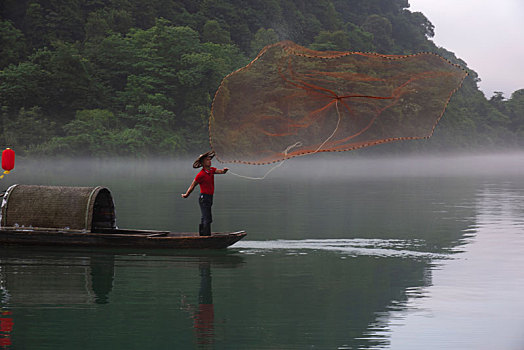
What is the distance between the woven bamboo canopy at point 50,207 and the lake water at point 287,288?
0.73 metres

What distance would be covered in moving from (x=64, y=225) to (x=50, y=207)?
57 centimetres

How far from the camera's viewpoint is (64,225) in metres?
19.5

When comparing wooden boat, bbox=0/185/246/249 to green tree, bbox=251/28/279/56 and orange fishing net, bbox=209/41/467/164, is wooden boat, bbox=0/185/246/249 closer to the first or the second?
orange fishing net, bbox=209/41/467/164

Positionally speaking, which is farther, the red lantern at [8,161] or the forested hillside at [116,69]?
the forested hillside at [116,69]

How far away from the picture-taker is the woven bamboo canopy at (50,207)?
63.8 ft

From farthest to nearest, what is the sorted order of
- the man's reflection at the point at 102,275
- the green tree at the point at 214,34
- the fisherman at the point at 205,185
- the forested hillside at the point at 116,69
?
the green tree at the point at 214,34
the forested hillside at the point at 116,69
the fisherman at the point at 205,185
the man's reflection at the point at 102,275

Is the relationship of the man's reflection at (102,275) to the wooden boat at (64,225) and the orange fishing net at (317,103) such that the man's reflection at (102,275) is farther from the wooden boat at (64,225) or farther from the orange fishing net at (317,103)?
the orange fishing net at (317,103)

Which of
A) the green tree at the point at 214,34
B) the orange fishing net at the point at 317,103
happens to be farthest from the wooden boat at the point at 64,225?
the green tree at the point at 214,34

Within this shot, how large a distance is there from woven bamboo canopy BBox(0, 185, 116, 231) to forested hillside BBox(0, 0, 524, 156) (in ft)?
179

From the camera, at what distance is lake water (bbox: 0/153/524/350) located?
11.8 meters

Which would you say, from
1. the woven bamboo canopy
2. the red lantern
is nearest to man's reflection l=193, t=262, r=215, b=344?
the woven bamboo canopy

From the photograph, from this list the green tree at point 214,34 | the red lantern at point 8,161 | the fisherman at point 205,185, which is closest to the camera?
the fisherman at point 205,185

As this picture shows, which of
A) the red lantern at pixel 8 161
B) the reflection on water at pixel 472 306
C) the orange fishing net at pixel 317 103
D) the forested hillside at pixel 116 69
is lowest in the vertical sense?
the reflection on water at pixel 472 306

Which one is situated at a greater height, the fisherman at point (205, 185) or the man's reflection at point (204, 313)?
the fisherman at point (205, 185)
